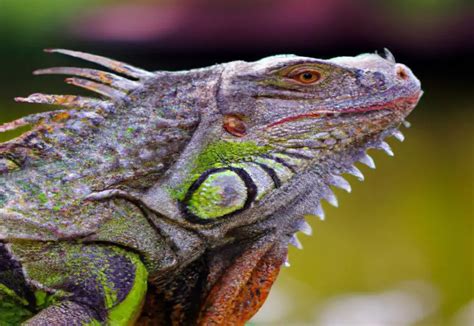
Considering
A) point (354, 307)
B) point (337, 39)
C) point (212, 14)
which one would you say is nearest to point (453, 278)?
point (354, 307)

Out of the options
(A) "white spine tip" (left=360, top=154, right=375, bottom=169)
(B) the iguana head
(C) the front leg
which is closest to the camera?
(C) the front leg

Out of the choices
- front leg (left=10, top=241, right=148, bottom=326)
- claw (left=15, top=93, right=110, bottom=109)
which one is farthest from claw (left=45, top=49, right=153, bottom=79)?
front leg (left=10, top=241, right=148, bottom=326)

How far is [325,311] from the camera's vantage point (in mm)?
9148

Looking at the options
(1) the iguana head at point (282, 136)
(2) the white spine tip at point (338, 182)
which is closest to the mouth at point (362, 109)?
(1) the iguana head at point (282, 136)

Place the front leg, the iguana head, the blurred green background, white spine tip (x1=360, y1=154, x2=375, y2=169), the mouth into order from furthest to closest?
the blurred green background
white spine tip (x1=360, y1=154, x2=375, y2=169)
the mouth
the iguana head
the front leg

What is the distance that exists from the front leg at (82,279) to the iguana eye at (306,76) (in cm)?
91

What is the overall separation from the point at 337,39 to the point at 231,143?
1402cm

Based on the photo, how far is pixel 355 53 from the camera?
57.9ft

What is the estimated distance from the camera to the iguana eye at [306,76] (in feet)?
11.2

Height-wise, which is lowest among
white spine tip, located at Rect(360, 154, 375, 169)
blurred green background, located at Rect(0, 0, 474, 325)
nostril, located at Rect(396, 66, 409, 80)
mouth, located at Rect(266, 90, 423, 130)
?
white spine tip, located at Rect(360, 154, 375, 169)

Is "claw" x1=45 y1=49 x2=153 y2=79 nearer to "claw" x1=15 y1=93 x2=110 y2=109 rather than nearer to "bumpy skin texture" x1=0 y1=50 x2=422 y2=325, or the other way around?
"bumpy skin texture" x1=0 y1=50 x2=422 y2=325

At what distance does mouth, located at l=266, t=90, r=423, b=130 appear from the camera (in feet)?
11.1

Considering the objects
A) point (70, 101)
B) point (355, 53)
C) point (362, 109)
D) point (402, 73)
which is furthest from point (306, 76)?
point (355, 53)

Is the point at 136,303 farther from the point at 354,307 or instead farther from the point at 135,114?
the point at 354,307
